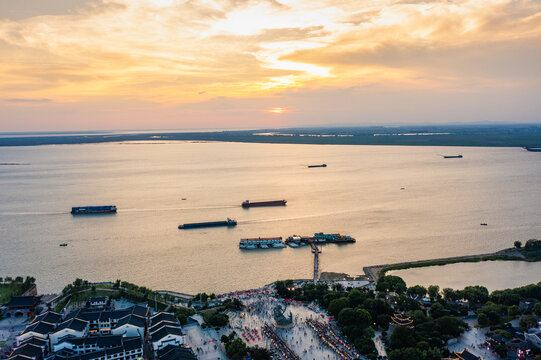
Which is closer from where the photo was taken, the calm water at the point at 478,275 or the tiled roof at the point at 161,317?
the tiled roof at the point at 161,317

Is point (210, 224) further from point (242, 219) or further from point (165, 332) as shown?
point (165, 332)

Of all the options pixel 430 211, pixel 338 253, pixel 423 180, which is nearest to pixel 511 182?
pixel 423 180

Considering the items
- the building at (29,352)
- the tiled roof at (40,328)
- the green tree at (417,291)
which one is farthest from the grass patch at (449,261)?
the building at (29,352)

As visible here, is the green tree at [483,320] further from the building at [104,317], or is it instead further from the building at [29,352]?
the building at [29,352]

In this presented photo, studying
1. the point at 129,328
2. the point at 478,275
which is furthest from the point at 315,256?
the point at 129,328

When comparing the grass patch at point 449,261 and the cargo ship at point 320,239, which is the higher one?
the cargo ship at point 320,239

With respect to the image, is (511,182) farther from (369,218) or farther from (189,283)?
(189,283)

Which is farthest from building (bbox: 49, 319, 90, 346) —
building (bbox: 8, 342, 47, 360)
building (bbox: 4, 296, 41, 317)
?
building (bbox: 4, 296, 41, 317)
